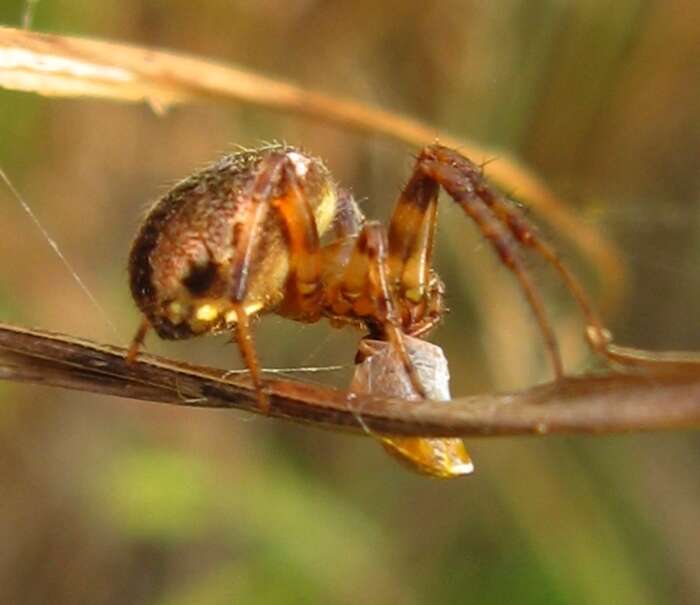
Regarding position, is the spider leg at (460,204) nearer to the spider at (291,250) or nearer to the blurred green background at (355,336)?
the spider at (291,250)

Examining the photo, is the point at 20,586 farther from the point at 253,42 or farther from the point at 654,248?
the point at 654,248

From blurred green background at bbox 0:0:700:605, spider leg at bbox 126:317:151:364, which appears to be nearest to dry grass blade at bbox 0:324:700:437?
spider leg at bbox 126:317:151:364

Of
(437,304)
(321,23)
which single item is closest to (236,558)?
(437,304)

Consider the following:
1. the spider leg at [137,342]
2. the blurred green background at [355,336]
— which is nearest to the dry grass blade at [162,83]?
the spider leg at [137,342]

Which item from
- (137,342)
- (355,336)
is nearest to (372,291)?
(137,342)

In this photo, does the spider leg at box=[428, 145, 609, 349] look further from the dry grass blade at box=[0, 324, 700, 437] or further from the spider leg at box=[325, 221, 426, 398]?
the dry grass blade at box=[0, 324, 700, 437]

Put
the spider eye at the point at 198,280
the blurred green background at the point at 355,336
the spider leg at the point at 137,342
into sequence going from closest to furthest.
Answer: the spider leg at the point at 137,342 → the spider eye at the point at 198,280 → the blurred green background at the point at 355,336
